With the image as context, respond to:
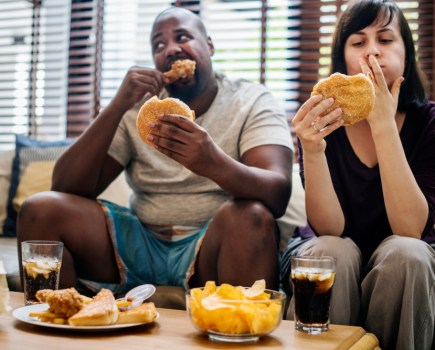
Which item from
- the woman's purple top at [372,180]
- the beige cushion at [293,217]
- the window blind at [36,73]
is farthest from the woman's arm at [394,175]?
the window blind at [36,73]

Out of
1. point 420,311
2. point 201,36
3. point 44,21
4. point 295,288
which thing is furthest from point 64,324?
point 44,21

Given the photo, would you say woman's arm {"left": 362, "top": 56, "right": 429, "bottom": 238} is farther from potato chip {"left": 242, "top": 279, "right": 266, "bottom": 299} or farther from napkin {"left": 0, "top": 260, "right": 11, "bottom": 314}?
napkin {"left": 0, "top": 260, "right": 11, "bottom": 314}

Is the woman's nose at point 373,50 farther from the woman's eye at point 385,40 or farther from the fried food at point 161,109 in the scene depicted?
the fried food at point 161,109

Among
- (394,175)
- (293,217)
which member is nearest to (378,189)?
(394,175)

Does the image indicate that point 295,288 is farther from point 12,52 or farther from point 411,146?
point 12,52

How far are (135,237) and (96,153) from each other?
33 centimetres

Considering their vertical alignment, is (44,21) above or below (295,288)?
above

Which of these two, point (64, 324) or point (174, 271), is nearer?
point (64, 324)

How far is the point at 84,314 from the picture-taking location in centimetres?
108

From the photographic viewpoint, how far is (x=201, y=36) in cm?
224

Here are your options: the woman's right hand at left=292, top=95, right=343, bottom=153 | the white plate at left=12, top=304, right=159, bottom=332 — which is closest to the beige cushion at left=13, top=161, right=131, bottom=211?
the woman's right hand at left=292, top=95, right=343, bottom=153

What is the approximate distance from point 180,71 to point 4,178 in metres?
1.28

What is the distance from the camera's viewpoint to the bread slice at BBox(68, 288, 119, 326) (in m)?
1.08

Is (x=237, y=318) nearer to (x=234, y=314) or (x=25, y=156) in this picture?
(x=234, y=314)
